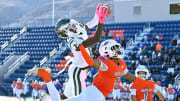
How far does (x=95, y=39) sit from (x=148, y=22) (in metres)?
16.1

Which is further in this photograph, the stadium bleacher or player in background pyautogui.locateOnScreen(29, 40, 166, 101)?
the stadium bleacher

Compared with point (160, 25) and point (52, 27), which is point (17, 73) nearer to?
point (52, 27)

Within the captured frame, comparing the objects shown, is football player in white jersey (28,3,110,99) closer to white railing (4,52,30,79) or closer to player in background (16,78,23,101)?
player in background (16,78,23,101)

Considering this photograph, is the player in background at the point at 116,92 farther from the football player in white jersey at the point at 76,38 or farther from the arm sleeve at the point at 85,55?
the arm sleeve at the point at 85,55

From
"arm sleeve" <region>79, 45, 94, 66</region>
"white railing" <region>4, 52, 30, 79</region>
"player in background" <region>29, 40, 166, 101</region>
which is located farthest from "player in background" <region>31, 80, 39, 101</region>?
"arm sleeve" <region>79, 45, 94, 66</region>

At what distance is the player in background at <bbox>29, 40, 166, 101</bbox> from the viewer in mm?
5594

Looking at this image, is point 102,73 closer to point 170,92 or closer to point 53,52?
point 170,92

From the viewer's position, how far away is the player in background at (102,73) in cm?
559

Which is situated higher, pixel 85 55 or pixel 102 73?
pixel 85 55

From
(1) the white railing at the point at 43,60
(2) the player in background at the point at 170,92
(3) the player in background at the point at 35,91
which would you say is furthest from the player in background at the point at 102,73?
(1) the white railing at the point at 43,60

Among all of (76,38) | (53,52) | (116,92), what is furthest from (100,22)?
(53,52)

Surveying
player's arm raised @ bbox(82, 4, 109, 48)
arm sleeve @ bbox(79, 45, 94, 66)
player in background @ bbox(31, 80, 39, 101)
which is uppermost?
player's arm raised @ bbox(82, 4, 109, 48)

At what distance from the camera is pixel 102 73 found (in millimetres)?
5934

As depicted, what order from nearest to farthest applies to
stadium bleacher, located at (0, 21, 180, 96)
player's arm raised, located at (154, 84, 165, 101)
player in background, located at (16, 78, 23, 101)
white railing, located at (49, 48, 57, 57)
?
player's arm raised, located at (154, 84, 165, 101) < player in background, located at (16, 78, 23, 101) < stadium bleacher, located at (0, 21, 180, 96) < white railing, located at (49, 48, 57, 57)
